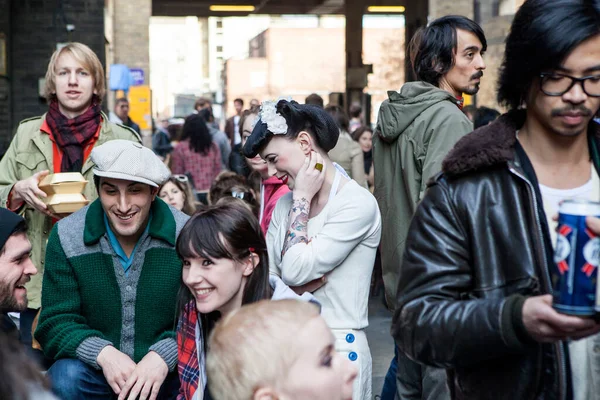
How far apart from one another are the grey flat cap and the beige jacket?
78cm

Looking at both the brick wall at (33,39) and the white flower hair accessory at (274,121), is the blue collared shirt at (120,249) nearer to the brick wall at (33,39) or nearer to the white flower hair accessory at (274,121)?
the white flower hair accessory at (274,121)

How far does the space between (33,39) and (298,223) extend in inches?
392

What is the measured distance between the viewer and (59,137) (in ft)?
17.5

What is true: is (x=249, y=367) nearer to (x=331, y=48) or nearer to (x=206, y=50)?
(x=331, y=48)

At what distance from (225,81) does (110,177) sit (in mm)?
74585

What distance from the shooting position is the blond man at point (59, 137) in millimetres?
5281

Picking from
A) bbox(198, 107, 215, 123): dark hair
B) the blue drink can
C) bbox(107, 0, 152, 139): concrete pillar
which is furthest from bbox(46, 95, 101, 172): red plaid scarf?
bbox(107, 0, 152, 139): concrete pillar

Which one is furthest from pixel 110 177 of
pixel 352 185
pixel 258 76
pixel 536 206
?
pixel 258 76

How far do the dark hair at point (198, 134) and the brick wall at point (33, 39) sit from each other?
223 cm

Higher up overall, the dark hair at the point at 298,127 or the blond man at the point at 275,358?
the dark hair at the point at 298,127

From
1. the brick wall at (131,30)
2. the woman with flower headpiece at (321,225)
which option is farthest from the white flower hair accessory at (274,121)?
the brick wall at (131,30)

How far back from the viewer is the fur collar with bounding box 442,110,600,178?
2520 mm

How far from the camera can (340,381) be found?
2598mm

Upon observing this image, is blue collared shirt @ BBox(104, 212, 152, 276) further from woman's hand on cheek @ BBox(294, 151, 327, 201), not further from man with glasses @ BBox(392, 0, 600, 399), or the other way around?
man with glasses @ BBox(392, 0, 600, 399)
